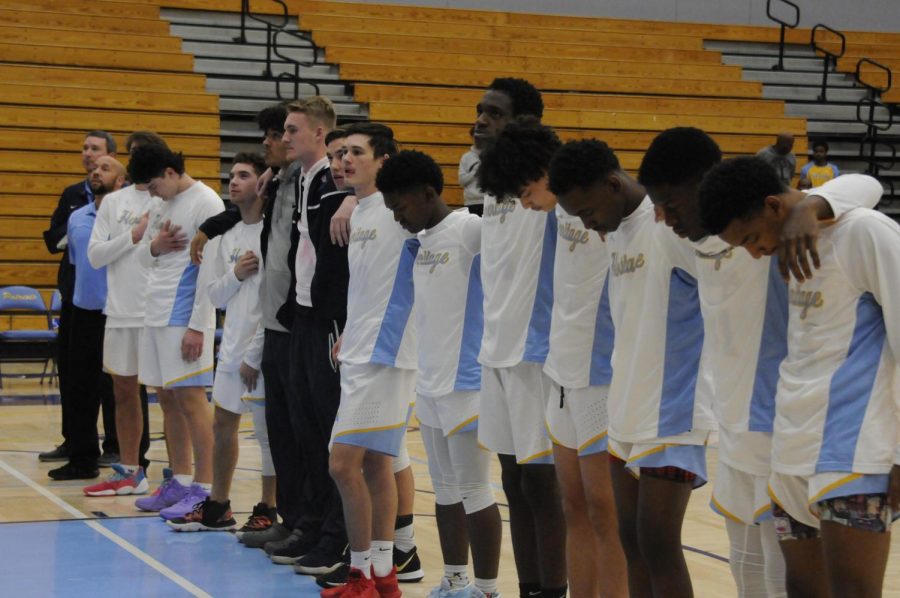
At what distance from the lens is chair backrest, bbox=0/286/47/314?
35.0ft

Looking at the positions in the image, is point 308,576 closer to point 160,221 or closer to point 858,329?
point 160,221

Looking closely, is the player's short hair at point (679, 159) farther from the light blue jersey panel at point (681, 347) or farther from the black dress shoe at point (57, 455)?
the black dress shoe at point (57, 455)

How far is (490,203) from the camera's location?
3.91 meters

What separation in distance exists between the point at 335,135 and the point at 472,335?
1.07m

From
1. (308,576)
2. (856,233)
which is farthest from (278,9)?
(856,233)

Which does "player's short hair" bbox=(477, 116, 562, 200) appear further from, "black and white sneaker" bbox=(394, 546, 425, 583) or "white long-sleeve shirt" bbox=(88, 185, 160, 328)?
"white long-sleeve shirt" bbox=(88, 185, 160, 328)

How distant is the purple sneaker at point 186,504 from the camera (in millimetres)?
5859

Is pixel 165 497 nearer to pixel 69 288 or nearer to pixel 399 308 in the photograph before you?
pixel 69 288

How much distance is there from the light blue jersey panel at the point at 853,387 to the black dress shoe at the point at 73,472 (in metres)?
5.28

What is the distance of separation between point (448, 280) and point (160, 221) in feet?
8.20

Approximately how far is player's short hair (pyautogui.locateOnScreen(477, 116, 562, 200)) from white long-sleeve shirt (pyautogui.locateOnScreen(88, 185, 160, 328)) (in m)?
3.14

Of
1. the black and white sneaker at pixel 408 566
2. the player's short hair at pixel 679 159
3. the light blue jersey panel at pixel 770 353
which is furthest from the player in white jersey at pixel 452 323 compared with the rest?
the light blue jersey panel at pixel 770 353

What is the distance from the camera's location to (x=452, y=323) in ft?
13.6

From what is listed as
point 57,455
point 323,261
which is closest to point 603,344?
point 323,261
